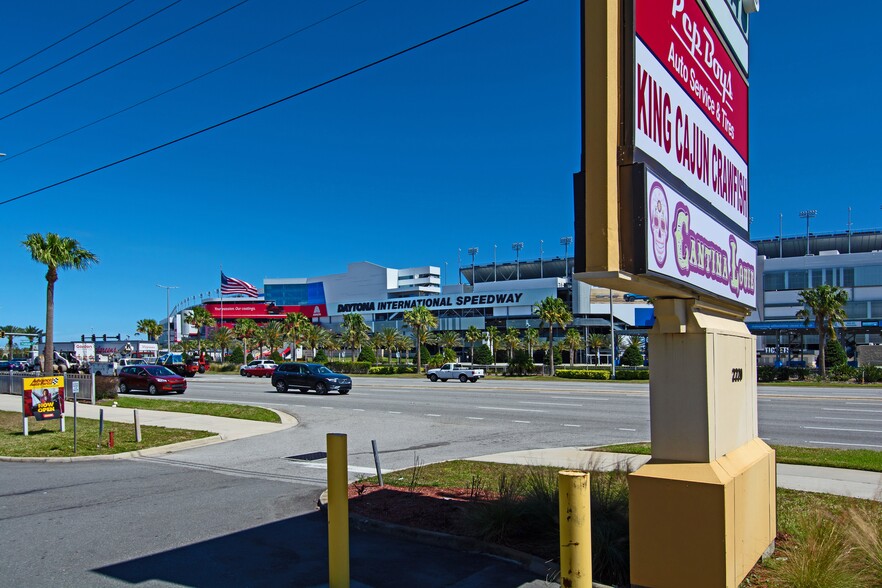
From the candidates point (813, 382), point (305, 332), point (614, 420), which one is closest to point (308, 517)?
point (614, 420)

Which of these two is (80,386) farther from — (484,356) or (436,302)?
(436,302)

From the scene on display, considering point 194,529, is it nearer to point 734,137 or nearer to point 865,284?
point 734,137

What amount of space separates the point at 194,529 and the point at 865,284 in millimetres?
84971

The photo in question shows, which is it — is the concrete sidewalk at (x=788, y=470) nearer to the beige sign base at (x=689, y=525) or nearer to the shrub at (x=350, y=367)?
the beige sign base at (x=689, y=525)

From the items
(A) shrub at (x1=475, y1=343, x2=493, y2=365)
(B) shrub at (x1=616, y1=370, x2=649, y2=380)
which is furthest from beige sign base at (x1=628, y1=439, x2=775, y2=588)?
(A) shrub at (x1=475, y1=343, x2=493, y2=365)

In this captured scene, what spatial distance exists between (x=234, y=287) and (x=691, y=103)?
120 m

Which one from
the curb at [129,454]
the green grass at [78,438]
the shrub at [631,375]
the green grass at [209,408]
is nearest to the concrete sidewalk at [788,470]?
the curb at [129,454]

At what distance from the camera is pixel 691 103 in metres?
5.75

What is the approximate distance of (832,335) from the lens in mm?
48875

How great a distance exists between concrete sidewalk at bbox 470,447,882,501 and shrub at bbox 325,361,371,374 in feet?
191

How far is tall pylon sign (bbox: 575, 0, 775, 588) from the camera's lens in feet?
15.1

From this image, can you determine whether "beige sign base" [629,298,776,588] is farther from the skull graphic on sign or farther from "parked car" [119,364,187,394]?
"parked car" [119,364,187,394]

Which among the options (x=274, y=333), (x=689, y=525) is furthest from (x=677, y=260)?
(x=274, y=333)

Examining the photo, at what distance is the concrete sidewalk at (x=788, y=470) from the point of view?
369 inches
